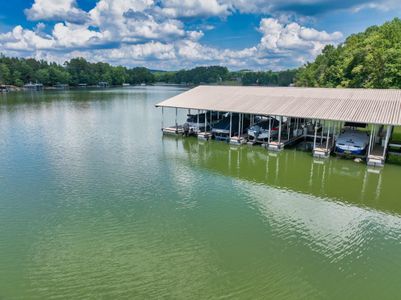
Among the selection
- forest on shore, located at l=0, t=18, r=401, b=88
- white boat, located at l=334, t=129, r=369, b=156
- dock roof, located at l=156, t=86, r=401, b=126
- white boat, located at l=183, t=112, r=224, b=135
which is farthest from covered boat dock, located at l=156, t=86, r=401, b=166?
forest on shore, located at l=0, t=18, r=401, b=88

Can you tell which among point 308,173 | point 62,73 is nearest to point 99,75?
point 62,73

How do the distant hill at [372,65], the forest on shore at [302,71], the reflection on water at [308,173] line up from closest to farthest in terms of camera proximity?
the reflection on water at [308,173]
the distant hill at [372,65]
the forest on shore at [302,71]

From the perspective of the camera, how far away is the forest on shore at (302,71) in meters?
34.9

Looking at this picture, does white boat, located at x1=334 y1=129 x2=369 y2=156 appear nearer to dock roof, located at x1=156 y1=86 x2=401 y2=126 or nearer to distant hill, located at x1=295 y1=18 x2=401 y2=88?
dock roof, located at x1=156 y1=86 x2=401 y2=126

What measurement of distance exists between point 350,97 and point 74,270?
2062 centimetres

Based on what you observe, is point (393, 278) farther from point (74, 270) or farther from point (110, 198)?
point (110, 198)

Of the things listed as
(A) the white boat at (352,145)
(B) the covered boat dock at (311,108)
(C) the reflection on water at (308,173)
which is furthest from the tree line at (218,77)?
(C) the reflection on water at (308,173)

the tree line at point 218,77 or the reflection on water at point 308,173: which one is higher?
the tree line at point 218,77

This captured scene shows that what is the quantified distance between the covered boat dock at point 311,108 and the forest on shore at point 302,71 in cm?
1359

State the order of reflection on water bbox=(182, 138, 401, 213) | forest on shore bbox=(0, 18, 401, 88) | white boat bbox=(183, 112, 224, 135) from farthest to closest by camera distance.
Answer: forest on shore bbox=(0, 18, 401, 88)
white boat bbox=(183, 112, 224, 135)
reflection on water bbox=(182, 138, 401, 213)

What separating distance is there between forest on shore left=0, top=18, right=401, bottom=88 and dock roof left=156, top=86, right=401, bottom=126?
1432 centimetres

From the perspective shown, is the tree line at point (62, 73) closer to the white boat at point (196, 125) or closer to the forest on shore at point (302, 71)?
the forest on shore at point (302, 71)

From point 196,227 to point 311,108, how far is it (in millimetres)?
13965

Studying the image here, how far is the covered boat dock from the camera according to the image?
18.4 meters
